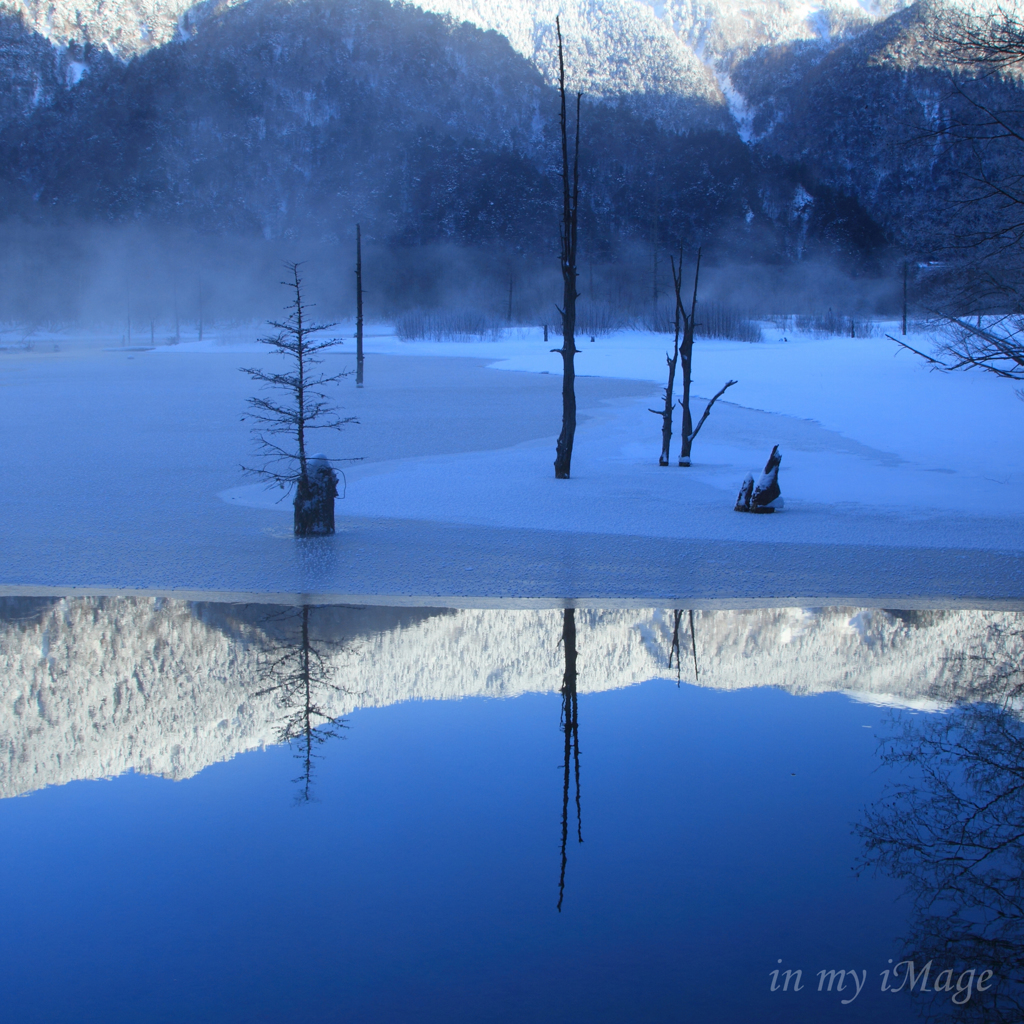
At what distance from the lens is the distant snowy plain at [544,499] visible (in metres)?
7.33

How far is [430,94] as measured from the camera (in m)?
134

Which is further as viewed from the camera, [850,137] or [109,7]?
[109,7]

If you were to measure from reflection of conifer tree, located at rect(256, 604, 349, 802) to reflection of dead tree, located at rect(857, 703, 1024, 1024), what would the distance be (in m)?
Result: 2.34

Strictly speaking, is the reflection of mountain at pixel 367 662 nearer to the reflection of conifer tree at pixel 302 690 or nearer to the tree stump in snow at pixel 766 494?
the reflection of conifer tree at pixel 302 690

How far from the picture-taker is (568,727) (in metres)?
4.70

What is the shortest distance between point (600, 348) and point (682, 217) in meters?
76.9

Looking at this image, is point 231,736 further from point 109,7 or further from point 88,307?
point 109,7

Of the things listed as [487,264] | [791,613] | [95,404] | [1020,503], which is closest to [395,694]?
[791,613]

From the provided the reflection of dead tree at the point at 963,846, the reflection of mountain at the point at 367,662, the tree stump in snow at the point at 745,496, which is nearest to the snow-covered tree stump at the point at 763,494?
the tree stump in snow at the point at 745,496

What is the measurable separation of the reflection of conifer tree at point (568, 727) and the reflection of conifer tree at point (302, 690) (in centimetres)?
107

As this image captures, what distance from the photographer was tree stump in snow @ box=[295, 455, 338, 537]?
28.3 ft

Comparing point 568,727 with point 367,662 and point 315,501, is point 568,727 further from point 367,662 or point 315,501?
point 315,501

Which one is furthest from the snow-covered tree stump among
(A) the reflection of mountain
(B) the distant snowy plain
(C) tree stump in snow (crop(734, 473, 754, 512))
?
(A) the reflection of mountain

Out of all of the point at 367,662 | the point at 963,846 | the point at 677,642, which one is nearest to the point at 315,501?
the point at 367,662
